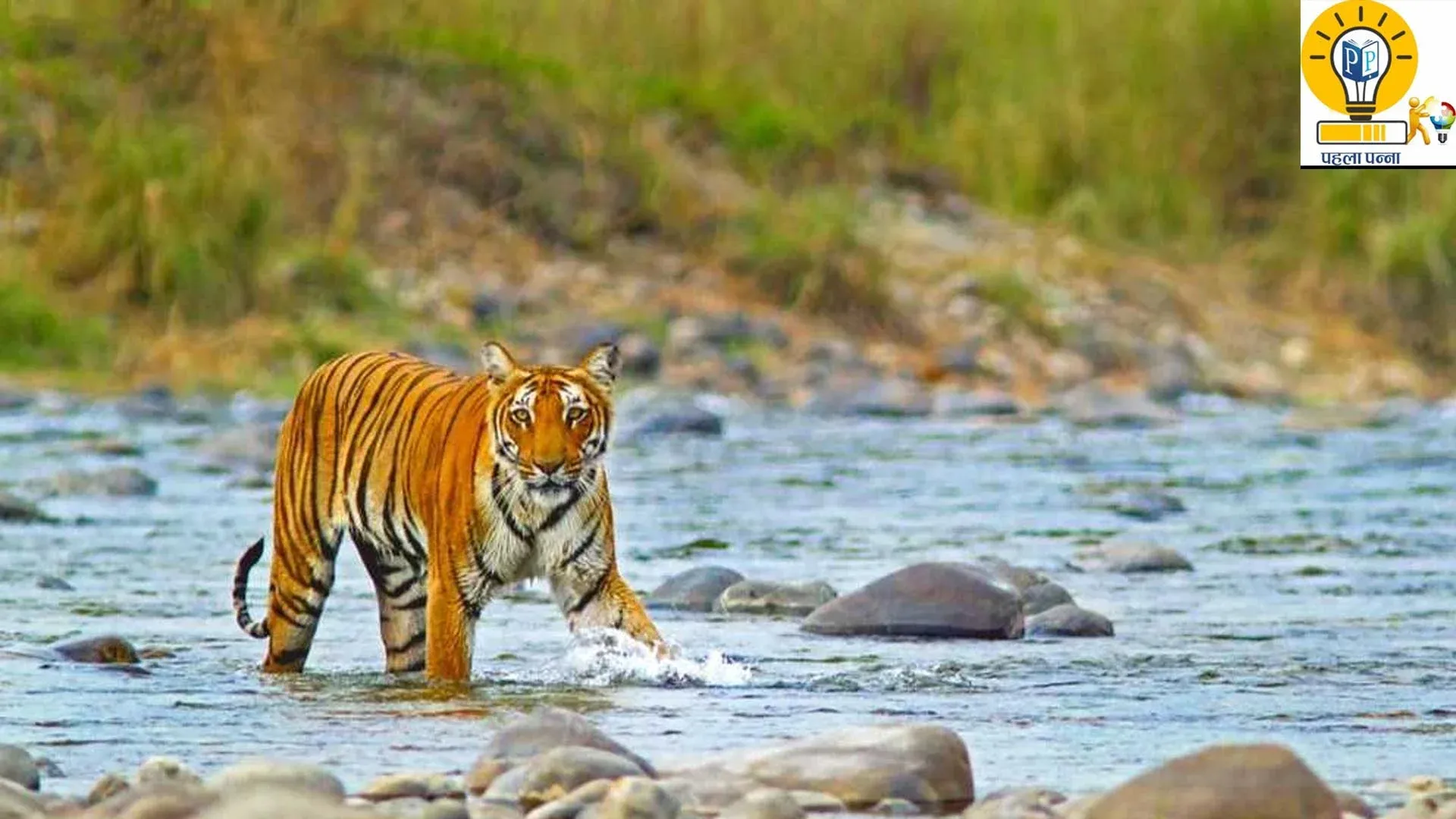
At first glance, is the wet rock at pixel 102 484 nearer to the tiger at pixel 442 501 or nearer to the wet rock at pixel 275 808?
the tiger at pixel 442 501

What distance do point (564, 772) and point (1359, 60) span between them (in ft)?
34.1

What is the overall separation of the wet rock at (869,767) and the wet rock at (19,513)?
6199 mm

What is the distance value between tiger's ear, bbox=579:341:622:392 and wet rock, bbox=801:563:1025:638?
152cm

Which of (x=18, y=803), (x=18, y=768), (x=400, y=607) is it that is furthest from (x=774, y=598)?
(x=18, y=803)

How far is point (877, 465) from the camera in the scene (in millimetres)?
14766

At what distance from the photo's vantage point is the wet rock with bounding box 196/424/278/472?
45.4ft

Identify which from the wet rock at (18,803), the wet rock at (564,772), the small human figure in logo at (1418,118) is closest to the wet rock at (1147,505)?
the small human figure in logo at (1418,118)

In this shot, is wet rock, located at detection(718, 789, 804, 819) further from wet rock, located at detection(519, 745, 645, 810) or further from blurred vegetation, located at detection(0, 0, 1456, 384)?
blurred vegetation, located at detection(0, 0, 1456, 384)

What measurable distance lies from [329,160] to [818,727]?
1388 centimetres

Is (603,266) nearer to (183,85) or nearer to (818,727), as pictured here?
(183,85)

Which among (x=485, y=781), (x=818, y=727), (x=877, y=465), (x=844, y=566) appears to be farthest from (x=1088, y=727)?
(x=877, y=465)

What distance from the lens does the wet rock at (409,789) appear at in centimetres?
568

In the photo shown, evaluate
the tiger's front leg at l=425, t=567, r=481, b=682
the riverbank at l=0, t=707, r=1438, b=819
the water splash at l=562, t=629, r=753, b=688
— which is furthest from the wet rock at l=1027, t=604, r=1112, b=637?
the riverbank at l=0, t=707, r=1438, b=819

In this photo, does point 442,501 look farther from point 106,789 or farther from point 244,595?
point 106,789
